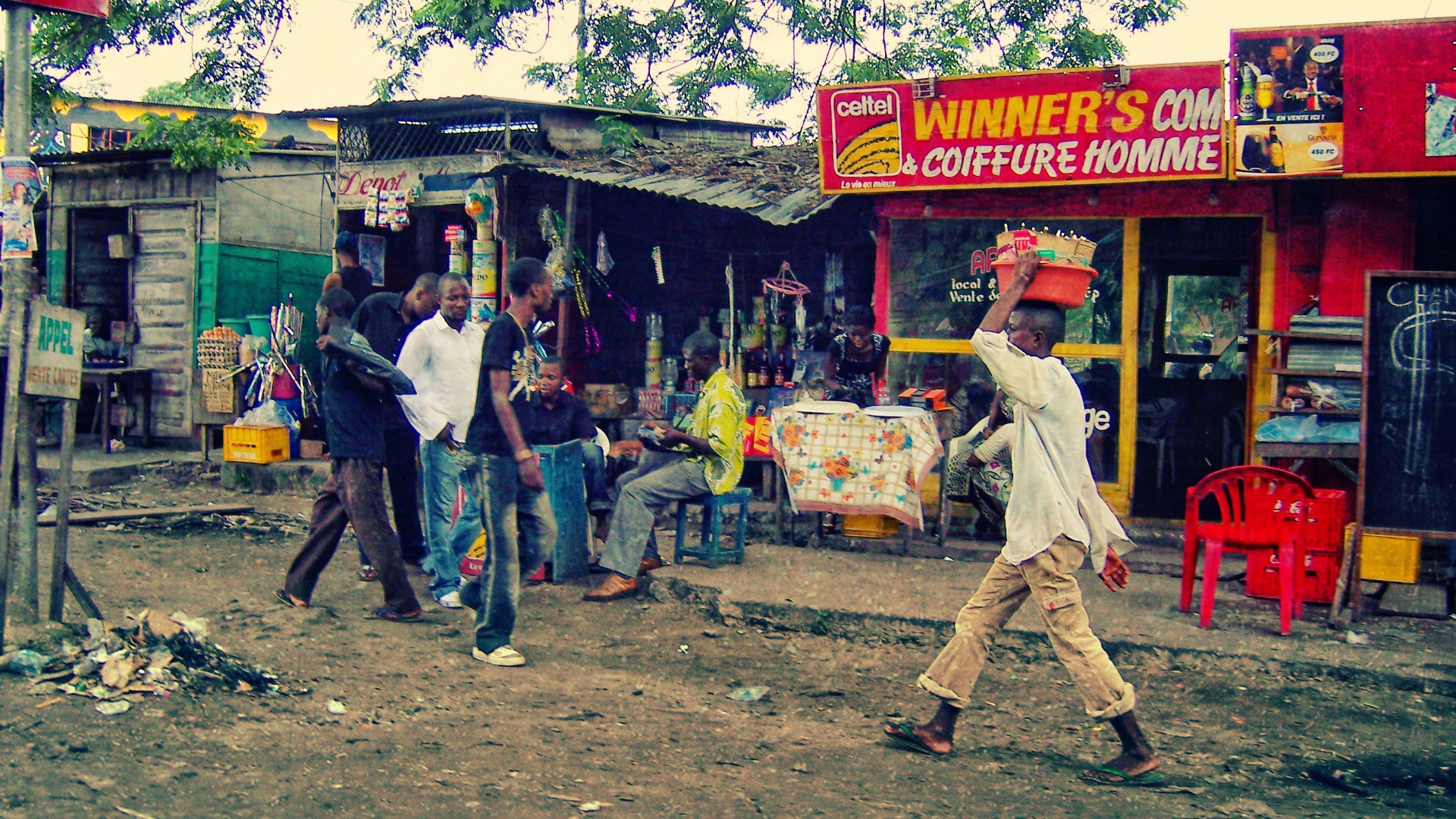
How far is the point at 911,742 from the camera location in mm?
4637

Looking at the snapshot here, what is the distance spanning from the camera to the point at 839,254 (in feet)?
34.8

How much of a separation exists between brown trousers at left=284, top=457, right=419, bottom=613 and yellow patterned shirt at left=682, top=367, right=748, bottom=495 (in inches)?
74.0

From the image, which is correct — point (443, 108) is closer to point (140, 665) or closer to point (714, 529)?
point (714, 529)

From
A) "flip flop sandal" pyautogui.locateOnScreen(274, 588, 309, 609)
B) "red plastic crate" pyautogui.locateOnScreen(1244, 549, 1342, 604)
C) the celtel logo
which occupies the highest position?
the celtel logo

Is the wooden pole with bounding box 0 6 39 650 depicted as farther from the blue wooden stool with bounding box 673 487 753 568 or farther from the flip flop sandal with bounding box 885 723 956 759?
the flip flop sandal with bounding box 885 723 956 759

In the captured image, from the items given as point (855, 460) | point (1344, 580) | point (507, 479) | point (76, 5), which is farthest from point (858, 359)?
point (76, 5)

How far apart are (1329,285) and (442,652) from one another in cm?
622

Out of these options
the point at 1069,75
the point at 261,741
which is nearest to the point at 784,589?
the point at 261,741

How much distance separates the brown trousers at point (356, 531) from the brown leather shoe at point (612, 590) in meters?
1.04

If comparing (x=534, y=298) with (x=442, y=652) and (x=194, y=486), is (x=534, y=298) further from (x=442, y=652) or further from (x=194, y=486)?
(x=194, y=486)

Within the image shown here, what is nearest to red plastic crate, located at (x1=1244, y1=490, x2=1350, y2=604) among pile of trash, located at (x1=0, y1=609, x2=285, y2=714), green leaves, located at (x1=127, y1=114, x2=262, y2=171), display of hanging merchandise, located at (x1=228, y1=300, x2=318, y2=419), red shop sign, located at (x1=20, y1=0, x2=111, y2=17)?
pile of trash, located at (x1=0, y1=609, x2=285, y2=714)

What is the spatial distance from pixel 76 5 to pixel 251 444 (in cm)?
623

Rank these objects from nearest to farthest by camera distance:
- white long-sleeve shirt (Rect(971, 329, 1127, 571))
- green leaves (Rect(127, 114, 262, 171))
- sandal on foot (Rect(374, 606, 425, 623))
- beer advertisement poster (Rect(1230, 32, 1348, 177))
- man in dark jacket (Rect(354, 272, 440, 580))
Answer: white long-sleeve shirt (Rect(971, 329, 1127, 571)) → sandal on foot (Rect(374, 606, 425, 623)) → man in dark jacket (Rect(354, 272, 440, 580)) → beer advertisement poster (Rect(1230, 32, 1348, 177)) → green leaves (Rect(127, 114, 262, 171))

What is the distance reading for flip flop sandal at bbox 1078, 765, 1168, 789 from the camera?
4.32 m
